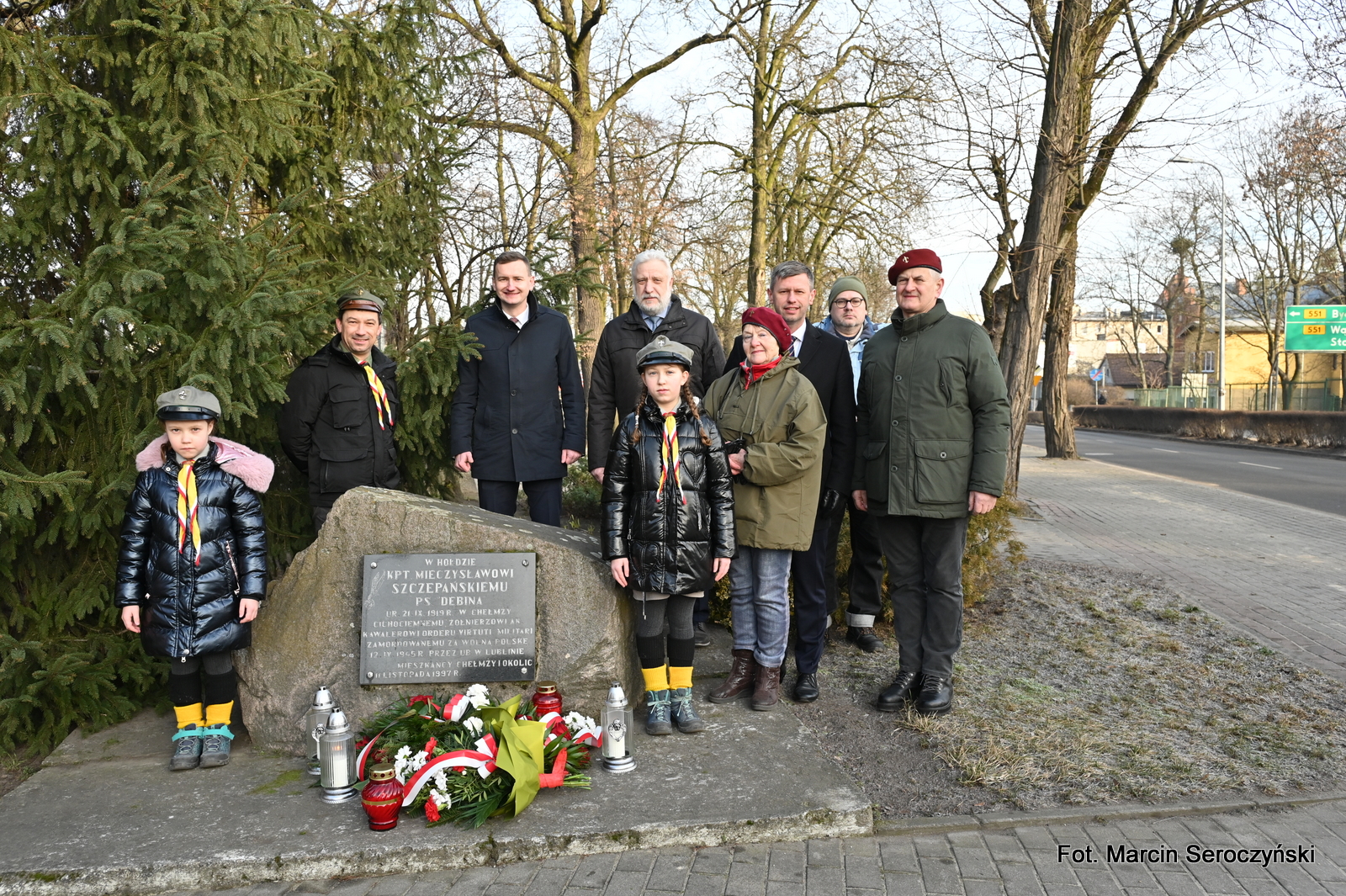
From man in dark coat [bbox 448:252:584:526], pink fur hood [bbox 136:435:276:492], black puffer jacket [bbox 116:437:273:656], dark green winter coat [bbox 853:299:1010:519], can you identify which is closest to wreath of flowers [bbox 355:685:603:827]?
black puffer jacket [bbox 116:437:273:656]

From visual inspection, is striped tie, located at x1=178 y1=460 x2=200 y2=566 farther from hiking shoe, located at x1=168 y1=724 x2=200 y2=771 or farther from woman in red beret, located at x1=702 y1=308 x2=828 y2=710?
woman in red beret, located at x1=702 y1=308 x2=828 y2=710

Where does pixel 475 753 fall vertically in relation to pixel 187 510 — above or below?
below

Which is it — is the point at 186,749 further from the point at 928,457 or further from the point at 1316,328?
the point at 1316,328

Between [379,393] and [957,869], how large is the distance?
3.42 meters

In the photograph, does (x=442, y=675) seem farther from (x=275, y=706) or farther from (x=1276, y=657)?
(x=1276, y=657)

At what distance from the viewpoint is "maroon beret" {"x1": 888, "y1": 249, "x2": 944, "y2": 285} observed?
14.0 feet

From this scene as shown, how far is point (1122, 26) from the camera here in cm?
1053

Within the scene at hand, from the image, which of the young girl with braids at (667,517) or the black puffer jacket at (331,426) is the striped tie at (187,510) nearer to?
the black puffer jacket at (331,426)

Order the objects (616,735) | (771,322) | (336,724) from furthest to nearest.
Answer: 1. (771,322)
2. (616,735)
3. (336,724)

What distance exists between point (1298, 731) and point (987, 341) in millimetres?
2257

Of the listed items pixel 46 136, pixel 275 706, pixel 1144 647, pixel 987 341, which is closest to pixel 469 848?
pixel 275 706

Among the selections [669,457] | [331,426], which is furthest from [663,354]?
[331,426]

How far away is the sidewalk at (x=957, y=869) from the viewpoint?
2.93 m

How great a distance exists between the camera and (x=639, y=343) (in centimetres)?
510
